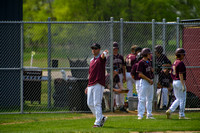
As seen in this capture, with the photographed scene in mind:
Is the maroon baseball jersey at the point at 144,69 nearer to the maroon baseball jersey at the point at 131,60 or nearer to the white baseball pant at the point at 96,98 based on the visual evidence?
the white baseball pant at the point at 96,98

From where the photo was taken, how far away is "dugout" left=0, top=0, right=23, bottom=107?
42.4 ft

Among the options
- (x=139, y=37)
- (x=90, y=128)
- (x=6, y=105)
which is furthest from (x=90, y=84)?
(x=139, y=37)

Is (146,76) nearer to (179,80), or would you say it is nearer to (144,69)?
(144,69)

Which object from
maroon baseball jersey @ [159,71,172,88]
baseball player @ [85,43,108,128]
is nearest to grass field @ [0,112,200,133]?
baseball player @ [85,43,108,128]

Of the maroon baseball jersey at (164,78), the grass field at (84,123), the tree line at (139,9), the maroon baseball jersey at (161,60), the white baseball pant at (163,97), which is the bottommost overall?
the grass field at (84,123)

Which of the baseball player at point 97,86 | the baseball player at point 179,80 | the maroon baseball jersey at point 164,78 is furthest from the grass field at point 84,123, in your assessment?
the maroon baseball jersey at point 164,78

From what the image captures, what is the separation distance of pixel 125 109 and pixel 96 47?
3733 mm

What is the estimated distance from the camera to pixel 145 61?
10383 millimetres

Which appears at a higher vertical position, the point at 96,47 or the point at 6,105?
the point at 96,47

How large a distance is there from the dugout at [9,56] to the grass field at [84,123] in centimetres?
155

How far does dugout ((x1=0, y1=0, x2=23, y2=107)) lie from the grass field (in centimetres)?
155

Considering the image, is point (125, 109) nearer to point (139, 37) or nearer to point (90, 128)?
point (90, 128)

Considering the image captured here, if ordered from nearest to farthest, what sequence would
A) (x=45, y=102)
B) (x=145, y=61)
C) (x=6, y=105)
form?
(x=145, y=61), (x=6, y=105), (x=45, y=102)

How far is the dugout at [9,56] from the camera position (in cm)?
1291
